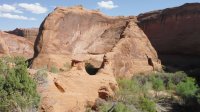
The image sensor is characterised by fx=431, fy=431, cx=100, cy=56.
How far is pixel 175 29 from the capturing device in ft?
130

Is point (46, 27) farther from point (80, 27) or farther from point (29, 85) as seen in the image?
point (29, 85)

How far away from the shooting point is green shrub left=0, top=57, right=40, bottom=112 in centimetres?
1597

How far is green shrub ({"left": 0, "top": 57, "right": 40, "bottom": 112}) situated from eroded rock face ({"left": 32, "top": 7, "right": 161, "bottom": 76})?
45.9 feet

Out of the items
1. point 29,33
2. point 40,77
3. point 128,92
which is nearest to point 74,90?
point 40,77

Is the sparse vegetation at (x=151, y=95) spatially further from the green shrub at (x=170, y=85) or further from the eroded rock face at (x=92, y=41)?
the eroded rock face at (x=92, y=41)

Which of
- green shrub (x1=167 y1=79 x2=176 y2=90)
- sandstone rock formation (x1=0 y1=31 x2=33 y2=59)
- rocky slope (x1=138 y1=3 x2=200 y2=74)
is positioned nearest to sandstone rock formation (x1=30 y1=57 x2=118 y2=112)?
green shrub (x1=167 y1=79 x2=176 y2=90)

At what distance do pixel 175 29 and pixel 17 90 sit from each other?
2550 centimetres

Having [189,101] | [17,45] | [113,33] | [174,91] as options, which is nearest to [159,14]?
[113,33]

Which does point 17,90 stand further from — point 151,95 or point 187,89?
point 187,89

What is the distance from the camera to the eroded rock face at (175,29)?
Answer: 37781 millimetres

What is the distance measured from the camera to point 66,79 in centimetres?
2039

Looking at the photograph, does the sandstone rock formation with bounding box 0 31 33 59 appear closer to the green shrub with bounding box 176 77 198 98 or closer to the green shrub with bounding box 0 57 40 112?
the green shrub with bounding box 176 77 198 98

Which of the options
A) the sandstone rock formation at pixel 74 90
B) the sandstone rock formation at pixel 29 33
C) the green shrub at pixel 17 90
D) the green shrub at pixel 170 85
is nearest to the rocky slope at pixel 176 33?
the green shrub at pixel 170 85

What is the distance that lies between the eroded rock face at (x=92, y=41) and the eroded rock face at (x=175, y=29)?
3.50 metres
